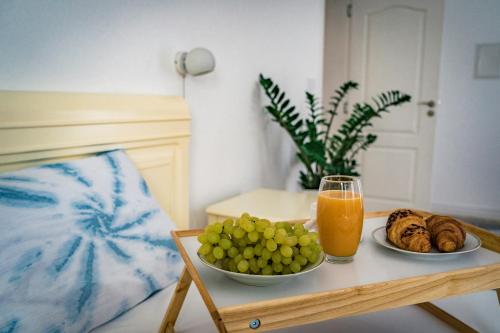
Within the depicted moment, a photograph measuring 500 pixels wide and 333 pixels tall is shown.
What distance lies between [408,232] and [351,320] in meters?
0.27

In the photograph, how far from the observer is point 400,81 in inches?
157

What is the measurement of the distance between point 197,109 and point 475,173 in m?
3.01

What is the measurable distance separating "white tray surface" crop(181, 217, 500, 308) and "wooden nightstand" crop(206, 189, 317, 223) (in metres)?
0.75

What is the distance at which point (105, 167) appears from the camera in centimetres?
125

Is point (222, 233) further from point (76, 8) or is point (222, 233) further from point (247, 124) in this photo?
point (247, 124)

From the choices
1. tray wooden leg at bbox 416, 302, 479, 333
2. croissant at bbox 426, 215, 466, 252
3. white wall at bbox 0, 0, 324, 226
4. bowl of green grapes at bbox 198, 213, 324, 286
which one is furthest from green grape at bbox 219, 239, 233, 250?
white wall at bbox 0, 0, 324, 226

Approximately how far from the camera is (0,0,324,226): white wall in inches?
51.9

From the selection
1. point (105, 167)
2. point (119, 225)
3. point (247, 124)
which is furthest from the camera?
point (247, 124)

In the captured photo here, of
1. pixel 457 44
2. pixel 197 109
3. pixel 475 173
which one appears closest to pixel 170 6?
pixel 197 109

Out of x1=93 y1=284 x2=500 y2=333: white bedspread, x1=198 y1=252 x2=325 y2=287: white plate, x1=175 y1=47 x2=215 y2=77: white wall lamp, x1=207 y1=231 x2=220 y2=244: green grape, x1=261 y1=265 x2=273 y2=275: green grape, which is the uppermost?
x1=175 y1=47 x2=215 y2=77: white wall lamp

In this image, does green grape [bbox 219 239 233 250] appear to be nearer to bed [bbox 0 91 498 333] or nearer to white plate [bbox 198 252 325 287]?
white plate [bbox 198 252 325 287]

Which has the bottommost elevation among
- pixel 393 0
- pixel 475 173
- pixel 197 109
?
pixel 475 173

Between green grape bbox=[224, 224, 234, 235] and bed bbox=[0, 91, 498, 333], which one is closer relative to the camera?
green grape bbox=[224, 224, 234, 235]

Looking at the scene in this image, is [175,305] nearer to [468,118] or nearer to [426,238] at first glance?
[426,238]
